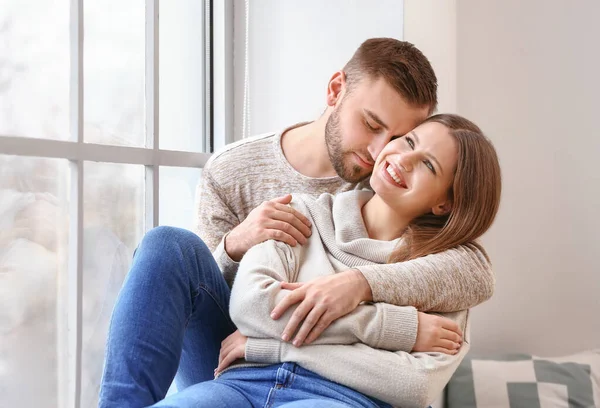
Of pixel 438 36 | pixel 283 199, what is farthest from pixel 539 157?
pixel 283 199

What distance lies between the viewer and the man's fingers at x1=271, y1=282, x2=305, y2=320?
117 cm

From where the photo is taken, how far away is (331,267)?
1340 millimetres

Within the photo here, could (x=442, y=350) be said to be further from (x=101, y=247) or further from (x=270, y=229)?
(x=101, y=247)

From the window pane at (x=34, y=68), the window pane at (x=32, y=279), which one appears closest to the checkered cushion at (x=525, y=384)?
the window pane at (x=32, y=279)

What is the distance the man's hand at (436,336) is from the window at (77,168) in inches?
27.1

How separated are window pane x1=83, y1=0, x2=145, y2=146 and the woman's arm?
0.54 metres

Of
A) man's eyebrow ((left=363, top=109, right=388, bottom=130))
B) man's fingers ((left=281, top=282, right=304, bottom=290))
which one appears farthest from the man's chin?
man's fingers ((left=281, top=282, right=304, bottom=290))

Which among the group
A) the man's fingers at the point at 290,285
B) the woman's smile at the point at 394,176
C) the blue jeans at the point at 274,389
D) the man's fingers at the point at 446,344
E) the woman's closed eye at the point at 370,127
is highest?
the woman's closed eye at the point at 370,127

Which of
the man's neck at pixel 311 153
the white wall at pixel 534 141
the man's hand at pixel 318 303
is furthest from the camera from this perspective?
the white wall at pixel 534 141

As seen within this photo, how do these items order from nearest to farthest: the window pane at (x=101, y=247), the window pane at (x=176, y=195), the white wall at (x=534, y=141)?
1. the window pane at (x=101, y=247)
2. the window pane at (x=176, y=195)
3. the white wall at (x=534, y=141)

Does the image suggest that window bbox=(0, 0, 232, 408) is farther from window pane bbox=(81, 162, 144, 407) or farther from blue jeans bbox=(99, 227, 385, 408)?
blue jeans bbox=(99, 227, 385, 408)

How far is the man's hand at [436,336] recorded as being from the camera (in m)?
1.21

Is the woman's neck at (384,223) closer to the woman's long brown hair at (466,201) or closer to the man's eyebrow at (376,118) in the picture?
the woman's long brown hair at (466,201)

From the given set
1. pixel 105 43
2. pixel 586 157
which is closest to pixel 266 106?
pixel 105 43
